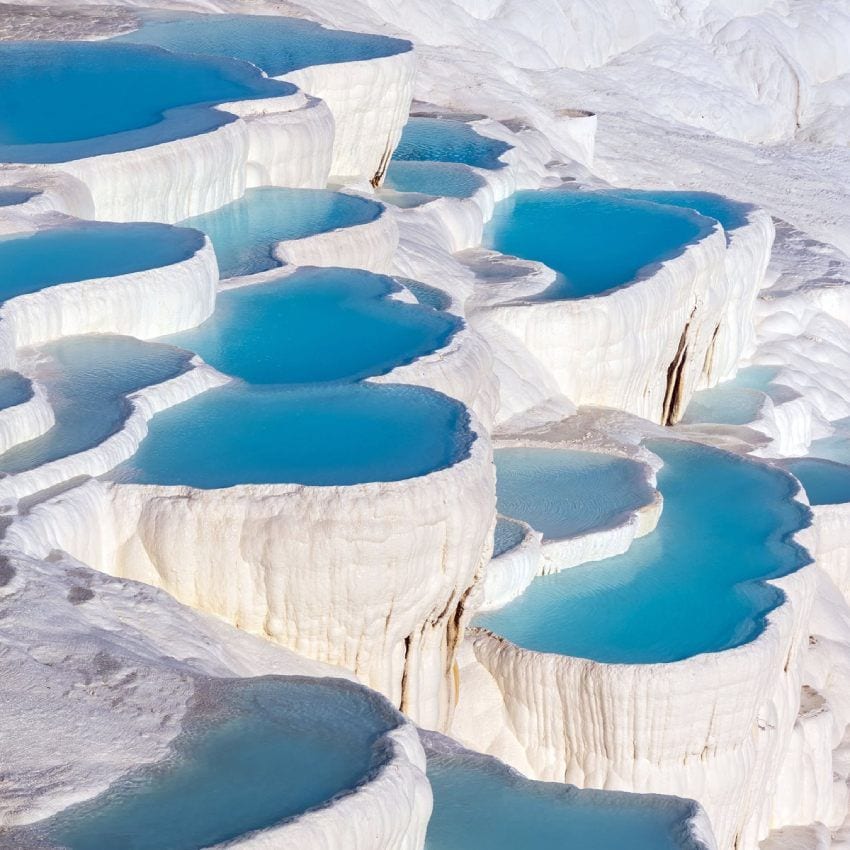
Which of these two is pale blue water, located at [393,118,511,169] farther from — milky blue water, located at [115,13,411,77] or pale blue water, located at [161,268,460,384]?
pale blue water, located at [161,268,460,384]

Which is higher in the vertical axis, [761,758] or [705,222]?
[705,222]

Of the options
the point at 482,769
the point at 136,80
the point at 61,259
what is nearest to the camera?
the point at 482,769

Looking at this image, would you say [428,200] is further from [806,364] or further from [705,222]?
[806,364]

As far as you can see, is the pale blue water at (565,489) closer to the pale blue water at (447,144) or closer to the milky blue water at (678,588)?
the milky blue water at (678,588)

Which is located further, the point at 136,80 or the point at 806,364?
the point at 806,364

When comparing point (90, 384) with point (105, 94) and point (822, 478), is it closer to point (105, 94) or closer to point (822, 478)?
point (105, 94)

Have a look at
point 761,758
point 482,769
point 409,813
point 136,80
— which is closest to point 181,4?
point 136,80

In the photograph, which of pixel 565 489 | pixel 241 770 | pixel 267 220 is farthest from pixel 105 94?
pixel 241 770

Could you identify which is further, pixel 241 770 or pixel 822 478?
pixel 822 478
